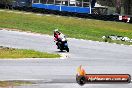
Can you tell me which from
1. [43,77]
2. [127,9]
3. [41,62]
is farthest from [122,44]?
[127,9]

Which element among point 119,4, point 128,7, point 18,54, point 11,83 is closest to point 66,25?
point 18,54

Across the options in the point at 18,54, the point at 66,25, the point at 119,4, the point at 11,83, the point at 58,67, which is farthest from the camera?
the point at 119,4

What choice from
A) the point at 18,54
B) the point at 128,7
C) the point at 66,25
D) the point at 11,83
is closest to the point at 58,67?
the point at 18,54

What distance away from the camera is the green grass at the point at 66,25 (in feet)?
161

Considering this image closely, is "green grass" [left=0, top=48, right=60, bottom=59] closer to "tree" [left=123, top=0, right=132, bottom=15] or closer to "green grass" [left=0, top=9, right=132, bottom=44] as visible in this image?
"green grass" [left=0, top=9, right=132, bottom=44]

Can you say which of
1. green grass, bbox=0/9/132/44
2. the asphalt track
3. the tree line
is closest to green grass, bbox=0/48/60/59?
the asphalt track

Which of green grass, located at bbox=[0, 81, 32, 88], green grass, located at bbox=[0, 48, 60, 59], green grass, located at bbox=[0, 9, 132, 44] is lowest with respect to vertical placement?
green grass, located at bbox=[0, 9, 132, 44]

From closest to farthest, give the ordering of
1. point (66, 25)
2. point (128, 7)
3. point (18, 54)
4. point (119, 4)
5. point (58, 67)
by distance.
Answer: point (58, 67) → point (18, 54) → point (66, 25) → point (128, 7) → point (119, 4)

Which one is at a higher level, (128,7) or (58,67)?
(128,7)

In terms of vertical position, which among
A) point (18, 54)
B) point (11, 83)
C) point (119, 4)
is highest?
point (119, 4)

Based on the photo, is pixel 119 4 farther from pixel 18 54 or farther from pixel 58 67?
pixel 58 67

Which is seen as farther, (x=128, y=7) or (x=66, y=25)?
(x=128, y=7)

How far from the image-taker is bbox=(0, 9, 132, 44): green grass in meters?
49.1

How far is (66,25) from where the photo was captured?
180ft
